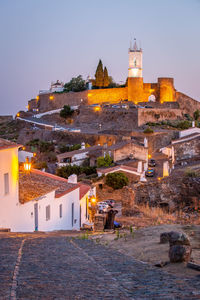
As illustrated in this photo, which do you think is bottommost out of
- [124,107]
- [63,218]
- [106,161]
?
[63,218]

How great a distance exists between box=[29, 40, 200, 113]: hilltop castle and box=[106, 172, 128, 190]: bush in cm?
3383

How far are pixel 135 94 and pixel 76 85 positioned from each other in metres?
11.2

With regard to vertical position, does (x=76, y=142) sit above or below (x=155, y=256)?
above

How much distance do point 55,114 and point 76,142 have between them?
13368mm

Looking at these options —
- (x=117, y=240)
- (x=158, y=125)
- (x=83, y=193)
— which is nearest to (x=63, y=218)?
(x=83, y=193)

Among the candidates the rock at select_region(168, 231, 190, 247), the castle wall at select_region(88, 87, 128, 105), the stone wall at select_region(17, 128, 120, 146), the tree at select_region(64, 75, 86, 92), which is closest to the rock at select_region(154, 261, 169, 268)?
the rock at select_region(168, 231, 190, 247)

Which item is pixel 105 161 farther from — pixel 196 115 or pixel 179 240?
pixel 196 115

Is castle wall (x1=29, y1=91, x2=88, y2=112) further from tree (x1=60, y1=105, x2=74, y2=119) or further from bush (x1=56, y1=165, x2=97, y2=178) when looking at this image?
bush (x1=56, y1=165, x2=97, y2=178)

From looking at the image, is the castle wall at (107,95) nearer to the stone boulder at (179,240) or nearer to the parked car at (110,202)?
the parked car at (110,202)

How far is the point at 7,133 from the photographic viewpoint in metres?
57.9

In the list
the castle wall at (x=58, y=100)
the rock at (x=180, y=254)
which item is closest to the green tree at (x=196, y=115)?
the castle wall at (x=58, y=100)

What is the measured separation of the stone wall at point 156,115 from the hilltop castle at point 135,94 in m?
2.65

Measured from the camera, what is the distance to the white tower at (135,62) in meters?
60.4

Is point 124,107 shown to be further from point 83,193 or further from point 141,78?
point 83,193
